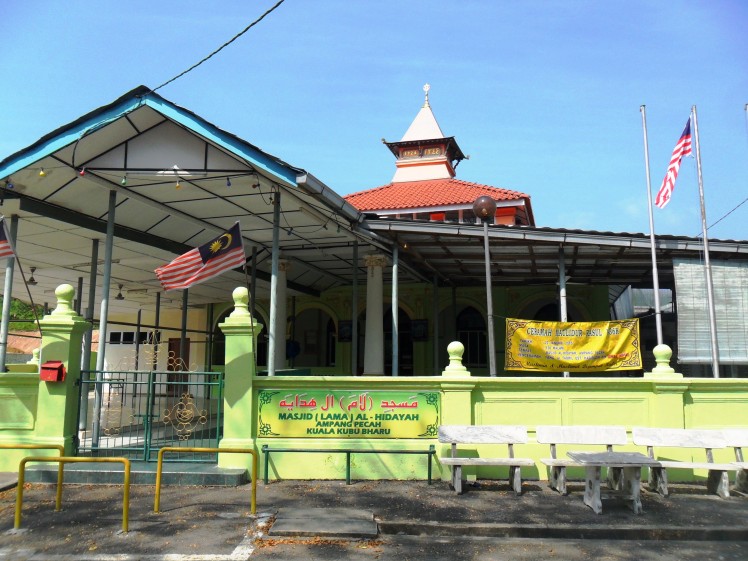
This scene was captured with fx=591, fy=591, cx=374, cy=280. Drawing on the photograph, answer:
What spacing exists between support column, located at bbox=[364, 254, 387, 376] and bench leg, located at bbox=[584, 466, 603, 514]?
6.24 m

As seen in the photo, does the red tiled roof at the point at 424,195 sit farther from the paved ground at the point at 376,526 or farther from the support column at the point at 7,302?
the paved ground at the point at 376,526

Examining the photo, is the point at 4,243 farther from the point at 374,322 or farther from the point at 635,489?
the point at 635,489

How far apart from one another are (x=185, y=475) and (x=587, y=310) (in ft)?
43.1

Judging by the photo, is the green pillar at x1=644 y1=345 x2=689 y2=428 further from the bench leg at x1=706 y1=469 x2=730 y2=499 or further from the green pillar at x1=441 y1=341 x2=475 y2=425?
the green pillar at x1=441 y1=341 x2=475 y2=425

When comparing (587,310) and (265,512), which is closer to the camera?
(265,512)

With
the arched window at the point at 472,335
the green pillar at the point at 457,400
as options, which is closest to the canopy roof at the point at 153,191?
the green pillar at the point at 457,400

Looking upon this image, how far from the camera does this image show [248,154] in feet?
28.1

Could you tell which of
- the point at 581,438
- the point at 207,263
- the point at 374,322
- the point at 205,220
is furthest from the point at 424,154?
the point at 581,438

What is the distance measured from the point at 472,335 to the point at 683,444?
36.0 feet

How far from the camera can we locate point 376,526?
20.2 feet

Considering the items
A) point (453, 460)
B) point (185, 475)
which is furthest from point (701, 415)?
point (185, 475)

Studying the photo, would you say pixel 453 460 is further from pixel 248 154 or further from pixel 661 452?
pixel 248 154

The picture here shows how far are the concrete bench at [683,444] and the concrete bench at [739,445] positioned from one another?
0.33ft

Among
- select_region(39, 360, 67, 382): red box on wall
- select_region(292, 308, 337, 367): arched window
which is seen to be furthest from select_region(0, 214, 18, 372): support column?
select_region(292, 308, 337, 367): arched window
